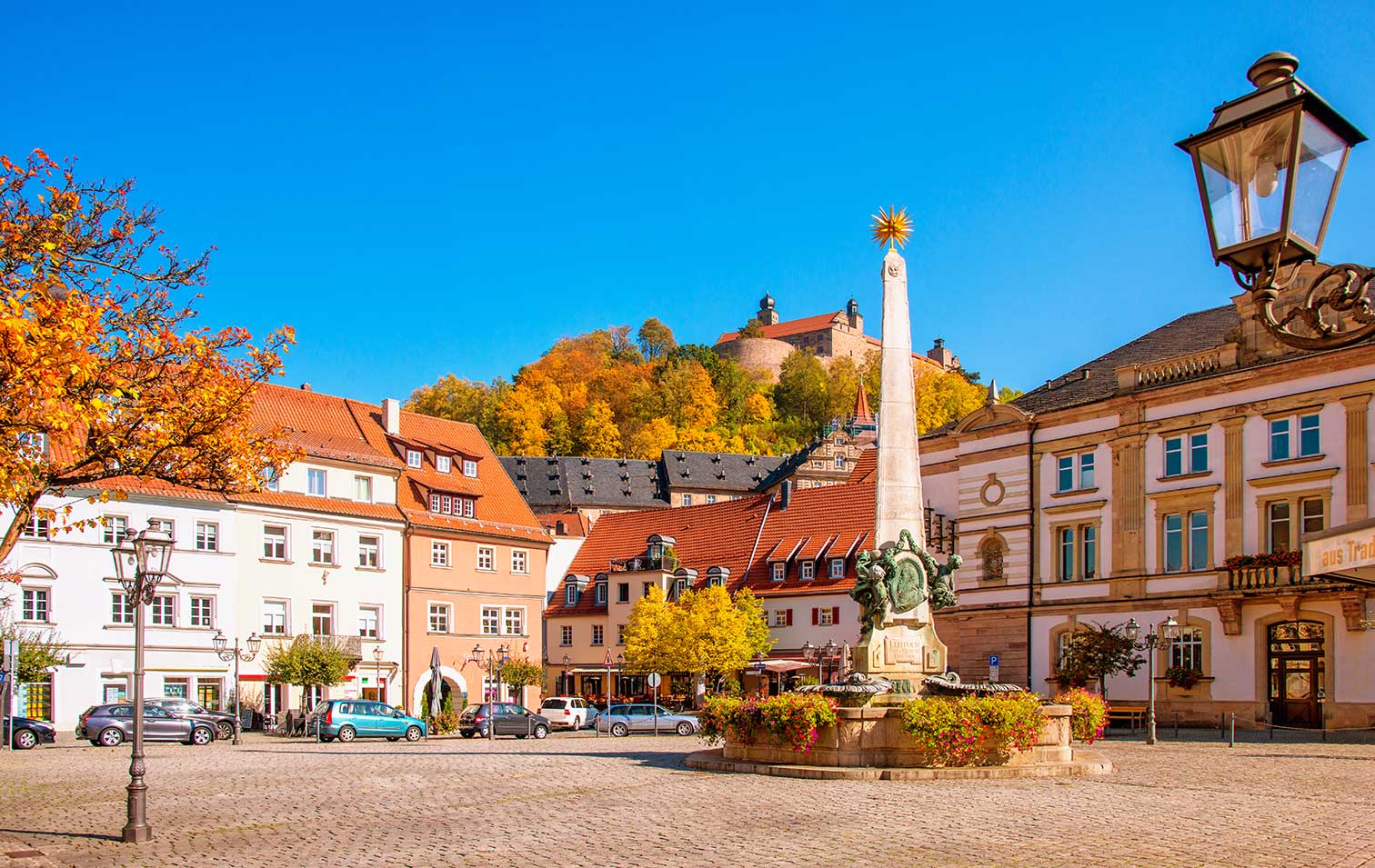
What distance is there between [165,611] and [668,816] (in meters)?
37.7

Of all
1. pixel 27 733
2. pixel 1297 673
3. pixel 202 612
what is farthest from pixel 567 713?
pixel 1297 673

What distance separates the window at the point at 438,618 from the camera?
59.1 metres

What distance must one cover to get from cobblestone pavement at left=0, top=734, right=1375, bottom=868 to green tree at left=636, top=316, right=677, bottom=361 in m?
145

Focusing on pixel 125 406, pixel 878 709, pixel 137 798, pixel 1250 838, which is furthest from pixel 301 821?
pixel 1250 838

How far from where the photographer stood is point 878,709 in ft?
74.1

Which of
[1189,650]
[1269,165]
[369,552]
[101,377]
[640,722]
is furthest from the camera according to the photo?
[369,552]

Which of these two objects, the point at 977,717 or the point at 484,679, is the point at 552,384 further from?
the point at 977,717

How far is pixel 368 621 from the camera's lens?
56844 millimetres

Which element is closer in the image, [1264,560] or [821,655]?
[1264,560]

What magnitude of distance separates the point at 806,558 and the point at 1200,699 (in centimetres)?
2639

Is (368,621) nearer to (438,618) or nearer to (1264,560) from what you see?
(438,618)

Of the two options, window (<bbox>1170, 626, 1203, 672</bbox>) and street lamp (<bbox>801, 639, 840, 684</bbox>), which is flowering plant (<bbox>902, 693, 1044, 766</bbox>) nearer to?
window (<bbox>1170, 626, 1203, 672</bbox>)

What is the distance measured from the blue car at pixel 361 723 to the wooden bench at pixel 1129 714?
2166cm

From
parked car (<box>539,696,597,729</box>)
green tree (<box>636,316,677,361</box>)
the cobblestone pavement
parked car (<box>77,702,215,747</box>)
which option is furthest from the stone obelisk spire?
green tree (<box>636,316,677,361</box>)
